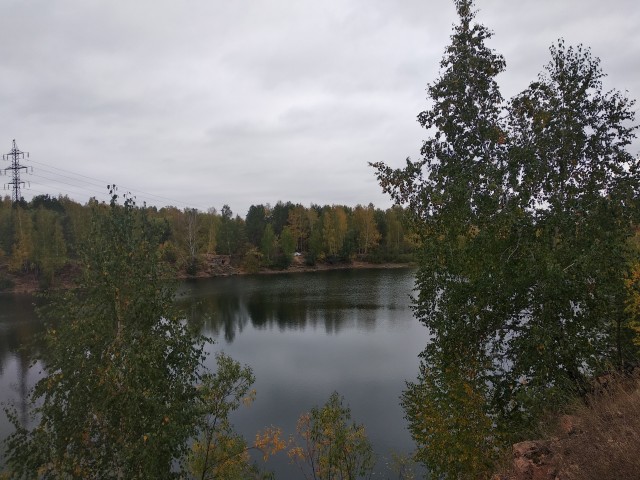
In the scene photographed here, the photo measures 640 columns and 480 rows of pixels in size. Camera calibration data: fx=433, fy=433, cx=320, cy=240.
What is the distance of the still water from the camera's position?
2103 centimetres

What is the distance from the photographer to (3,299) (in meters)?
54.2

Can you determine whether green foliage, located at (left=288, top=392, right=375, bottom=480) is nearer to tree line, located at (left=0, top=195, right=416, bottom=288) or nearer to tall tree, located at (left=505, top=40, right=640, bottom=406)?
tall tree, located at (left=505, top=40, right=640, bottom=406)

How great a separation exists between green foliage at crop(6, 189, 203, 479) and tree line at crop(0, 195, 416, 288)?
195ft

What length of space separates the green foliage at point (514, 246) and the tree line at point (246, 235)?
207 feet

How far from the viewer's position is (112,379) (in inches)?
378

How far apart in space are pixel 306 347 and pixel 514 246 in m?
25.9

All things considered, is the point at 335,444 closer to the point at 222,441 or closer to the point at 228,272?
the point at 222,441

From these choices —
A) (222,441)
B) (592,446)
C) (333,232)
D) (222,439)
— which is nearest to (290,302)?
(222,441)

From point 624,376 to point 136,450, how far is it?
1004cm

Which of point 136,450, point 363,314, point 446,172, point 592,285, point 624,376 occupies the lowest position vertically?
point 363,314

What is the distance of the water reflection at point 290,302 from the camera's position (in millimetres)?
40062

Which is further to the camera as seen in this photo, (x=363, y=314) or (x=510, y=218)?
(x=363, y=314)

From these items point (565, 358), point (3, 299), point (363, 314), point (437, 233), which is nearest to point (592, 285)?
point (565, 358)

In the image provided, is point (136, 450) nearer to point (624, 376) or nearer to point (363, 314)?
point (624, 376)
